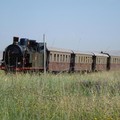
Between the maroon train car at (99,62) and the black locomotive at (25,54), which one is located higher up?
the black locomotive at (25,54)

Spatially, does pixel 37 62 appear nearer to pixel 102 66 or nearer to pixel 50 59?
pixel 50 59

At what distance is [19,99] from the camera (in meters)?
6.68

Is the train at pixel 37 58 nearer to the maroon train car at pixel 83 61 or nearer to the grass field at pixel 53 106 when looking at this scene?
the maroon train car at pixel 83 61

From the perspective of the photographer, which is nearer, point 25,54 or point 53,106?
point 53,106

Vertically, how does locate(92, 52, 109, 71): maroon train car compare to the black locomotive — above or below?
below

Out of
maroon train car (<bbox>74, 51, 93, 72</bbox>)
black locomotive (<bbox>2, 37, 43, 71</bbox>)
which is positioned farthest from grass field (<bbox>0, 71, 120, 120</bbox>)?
maroon train car (<bbox>74, 51, 93, 72</bbox>)

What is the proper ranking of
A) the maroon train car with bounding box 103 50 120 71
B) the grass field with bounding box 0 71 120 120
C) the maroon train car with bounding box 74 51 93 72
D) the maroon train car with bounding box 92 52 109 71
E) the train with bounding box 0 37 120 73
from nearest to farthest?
1. the grass field with bounding box 0 71 120 120
2. the train with bounding box 0 37 120 73
3. the maroon train car with bounding box 74 51 93 72
4. the maroon train car with bounding box 92 52 109 71
5. the maroon train car with bounding box 103 50 120 71

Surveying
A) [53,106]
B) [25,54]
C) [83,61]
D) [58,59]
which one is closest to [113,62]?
[83,61]

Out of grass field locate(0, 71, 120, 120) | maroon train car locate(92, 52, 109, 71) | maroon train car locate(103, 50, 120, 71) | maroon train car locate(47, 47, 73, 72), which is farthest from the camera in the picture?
maroon train car locate(103, 50, 120, 71)

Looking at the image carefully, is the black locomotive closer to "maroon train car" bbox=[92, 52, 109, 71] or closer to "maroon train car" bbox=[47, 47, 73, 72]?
"maroon train car" bbox=[47, 47, 73, 72]

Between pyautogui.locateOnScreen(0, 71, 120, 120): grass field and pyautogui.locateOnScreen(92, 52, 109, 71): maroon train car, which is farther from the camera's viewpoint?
pyautogui.locateOnScreen(92, 52, 109, 71): maroon train car

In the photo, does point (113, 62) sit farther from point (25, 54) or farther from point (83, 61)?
point (25, 54)

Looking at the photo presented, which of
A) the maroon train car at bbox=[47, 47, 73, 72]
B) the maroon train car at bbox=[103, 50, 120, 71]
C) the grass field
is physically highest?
the grass field

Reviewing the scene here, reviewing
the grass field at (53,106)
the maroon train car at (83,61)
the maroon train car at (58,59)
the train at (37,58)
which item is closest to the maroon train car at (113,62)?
the maroon train car at (83,61)
